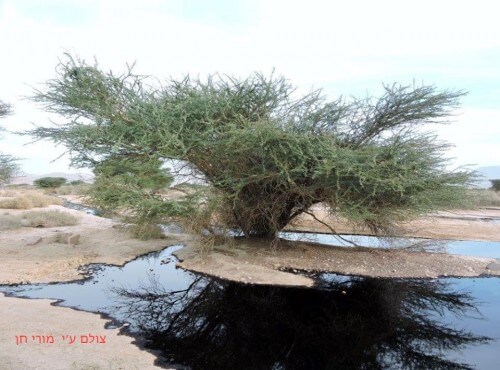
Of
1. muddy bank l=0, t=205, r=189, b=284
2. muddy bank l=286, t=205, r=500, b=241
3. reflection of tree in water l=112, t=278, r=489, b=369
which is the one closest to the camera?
reflection of tree in water l=112, t=278, r=489, b=369

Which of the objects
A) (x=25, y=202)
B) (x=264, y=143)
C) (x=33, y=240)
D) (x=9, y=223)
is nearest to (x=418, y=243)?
(x=264, y=143)

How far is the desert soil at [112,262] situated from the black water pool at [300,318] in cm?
51

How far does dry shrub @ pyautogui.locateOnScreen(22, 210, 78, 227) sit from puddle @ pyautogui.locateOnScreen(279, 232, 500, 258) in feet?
30.8

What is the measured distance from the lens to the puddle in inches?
566

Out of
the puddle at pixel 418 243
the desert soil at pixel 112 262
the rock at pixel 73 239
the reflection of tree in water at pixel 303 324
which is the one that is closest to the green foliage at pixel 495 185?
the puddle at pixel 418 243

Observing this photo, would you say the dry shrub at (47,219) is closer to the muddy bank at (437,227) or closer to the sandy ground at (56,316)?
the sandy ground at (56,316)

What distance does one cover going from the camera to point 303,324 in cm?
778

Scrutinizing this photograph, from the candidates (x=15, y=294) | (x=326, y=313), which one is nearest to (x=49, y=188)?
(x=15, y=294)

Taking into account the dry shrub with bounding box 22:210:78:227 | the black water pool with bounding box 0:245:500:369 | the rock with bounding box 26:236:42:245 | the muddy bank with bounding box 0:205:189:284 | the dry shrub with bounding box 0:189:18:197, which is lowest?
the black water pool with bounding box 0:245:500:369

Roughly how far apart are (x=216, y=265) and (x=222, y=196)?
1889 mm

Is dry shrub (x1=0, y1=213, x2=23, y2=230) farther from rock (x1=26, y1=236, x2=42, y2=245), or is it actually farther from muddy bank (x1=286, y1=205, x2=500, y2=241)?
muddy bank (x1=286, y1=205, x2=500, y2=241)

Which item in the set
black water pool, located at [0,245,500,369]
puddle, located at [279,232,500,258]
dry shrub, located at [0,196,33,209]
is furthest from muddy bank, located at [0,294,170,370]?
dry shrub, located at [0,196,33,209]

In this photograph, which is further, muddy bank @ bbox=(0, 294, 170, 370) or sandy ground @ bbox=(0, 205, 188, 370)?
sandy ground @ bbox=(0, 205, 188, 370)

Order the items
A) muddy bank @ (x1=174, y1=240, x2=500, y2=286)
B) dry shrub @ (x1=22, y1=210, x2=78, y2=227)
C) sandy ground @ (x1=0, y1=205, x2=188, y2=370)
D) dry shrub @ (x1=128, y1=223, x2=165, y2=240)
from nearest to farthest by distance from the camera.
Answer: sandy ground @ (x1=0, y1=205, x2=188, y2=370) → muddy bank @ (x1=174, y1=240, x2=500, y2=286) → dry shrub @ (x1=128, y1=223, x2=165, y2=240) → dry shrub @ (x1=22, y1=210, x2=78, y2=227)
